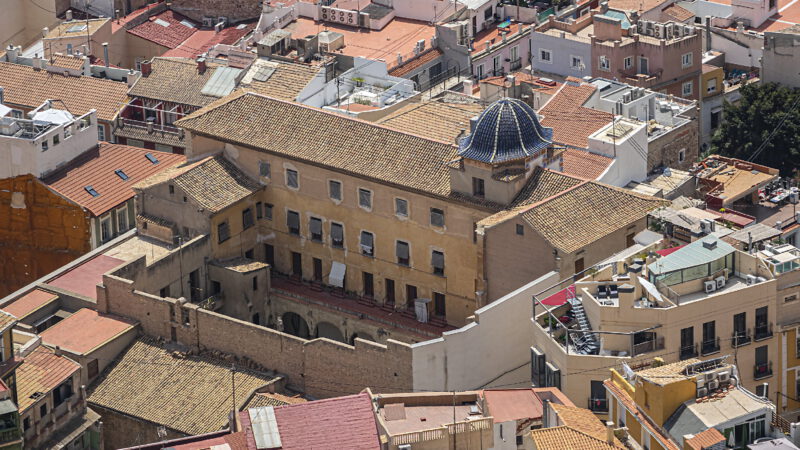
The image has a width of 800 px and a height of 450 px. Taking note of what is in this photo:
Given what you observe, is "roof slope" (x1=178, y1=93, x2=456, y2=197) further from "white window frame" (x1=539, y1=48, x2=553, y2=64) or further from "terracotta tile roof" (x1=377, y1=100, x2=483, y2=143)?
"white window frame" (x1=539, y1=48, x2=553, y2=64)

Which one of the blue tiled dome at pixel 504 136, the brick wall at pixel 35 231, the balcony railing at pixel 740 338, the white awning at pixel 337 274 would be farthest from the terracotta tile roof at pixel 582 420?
the brick wall at pixel 35 231

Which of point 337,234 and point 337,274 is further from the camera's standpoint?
point 337,274

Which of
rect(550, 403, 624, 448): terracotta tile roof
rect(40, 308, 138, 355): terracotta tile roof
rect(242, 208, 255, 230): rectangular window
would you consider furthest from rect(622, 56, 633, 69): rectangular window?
rect(550, 403, 624, 448): terracotta tile roof

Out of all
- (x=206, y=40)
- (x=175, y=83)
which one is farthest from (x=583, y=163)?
(x=206, y=40)

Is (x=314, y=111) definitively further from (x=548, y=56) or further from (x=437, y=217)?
(x=548, y=56)

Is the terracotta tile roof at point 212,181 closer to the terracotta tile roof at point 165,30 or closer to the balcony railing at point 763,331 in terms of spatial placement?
the terracotta tile roof at point 165,30

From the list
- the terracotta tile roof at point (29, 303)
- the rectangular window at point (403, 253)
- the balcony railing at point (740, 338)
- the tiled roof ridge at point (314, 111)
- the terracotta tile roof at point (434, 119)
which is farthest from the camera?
the terracotta tile roof at point (434, 119)

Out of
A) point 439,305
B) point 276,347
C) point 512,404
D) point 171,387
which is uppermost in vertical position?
point 512,404
